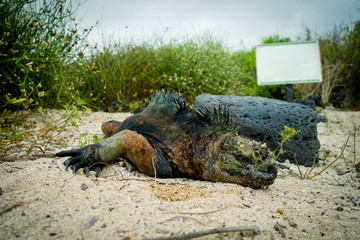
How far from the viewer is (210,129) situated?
8.05 feet

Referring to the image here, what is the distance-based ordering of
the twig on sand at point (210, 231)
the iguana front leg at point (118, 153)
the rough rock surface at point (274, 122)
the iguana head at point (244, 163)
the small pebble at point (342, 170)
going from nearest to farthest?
1. the twig on sand at point (210, 231)
2. the iguana head at point (244, 163)
3. the iguana front leg at point (118, 153)
4. the small pebble at point (342, 170)
5. the rough rock surface at point (274, 122)

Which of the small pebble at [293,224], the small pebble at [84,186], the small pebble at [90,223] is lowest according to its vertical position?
the small pebble at [293,224]

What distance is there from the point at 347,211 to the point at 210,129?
1.27m

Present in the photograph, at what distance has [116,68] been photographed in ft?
20.8

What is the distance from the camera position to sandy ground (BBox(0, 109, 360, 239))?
148cm

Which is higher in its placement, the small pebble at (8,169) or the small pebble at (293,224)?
the small pebble at (8,169)

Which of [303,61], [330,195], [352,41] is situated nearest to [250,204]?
[330,195]

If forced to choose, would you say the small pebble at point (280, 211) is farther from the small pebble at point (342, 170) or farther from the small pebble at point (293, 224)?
the small pebble at point (342, 170)

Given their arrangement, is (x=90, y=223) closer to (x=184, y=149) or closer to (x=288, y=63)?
(x=184, y=149)

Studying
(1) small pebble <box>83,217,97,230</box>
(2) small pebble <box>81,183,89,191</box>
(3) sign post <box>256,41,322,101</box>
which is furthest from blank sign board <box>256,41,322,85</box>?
(1) small pebble <box>83,217,97,230</box>

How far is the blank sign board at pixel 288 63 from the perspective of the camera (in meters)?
6.13

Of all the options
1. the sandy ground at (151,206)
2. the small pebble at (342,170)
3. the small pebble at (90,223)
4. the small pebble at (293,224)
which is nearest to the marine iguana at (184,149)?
the sandy ground at (151,206)

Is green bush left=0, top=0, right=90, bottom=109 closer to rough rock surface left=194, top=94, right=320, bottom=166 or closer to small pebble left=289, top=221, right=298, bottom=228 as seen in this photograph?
rough rock surface left=194, top=94, right=320, bottom=166

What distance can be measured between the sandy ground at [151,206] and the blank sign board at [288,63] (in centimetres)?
389
